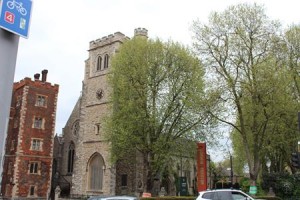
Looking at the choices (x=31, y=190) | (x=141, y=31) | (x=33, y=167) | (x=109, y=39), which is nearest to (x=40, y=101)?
(x=33, y=167)

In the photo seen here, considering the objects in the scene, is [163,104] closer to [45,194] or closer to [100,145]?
[100,145]

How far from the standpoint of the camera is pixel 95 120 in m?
41.1

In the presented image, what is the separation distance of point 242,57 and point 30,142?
1014 inches

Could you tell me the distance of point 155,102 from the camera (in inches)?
1233

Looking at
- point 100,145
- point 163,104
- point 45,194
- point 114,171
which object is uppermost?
point 163,104

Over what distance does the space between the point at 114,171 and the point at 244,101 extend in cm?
1758

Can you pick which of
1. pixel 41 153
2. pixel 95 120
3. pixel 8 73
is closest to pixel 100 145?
pixel 95 120

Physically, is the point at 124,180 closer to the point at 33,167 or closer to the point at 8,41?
the point at 33,167

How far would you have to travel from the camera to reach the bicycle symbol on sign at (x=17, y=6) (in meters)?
4.58

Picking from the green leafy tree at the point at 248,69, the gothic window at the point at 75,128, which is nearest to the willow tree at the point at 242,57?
the green leafy tree at the point at 248,69

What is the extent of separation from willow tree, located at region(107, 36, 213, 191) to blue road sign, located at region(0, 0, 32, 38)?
81.8ft

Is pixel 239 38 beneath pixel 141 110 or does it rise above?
above

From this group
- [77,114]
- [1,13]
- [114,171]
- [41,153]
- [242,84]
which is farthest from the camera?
[77,114]

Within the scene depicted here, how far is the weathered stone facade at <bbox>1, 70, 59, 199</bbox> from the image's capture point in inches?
1494
